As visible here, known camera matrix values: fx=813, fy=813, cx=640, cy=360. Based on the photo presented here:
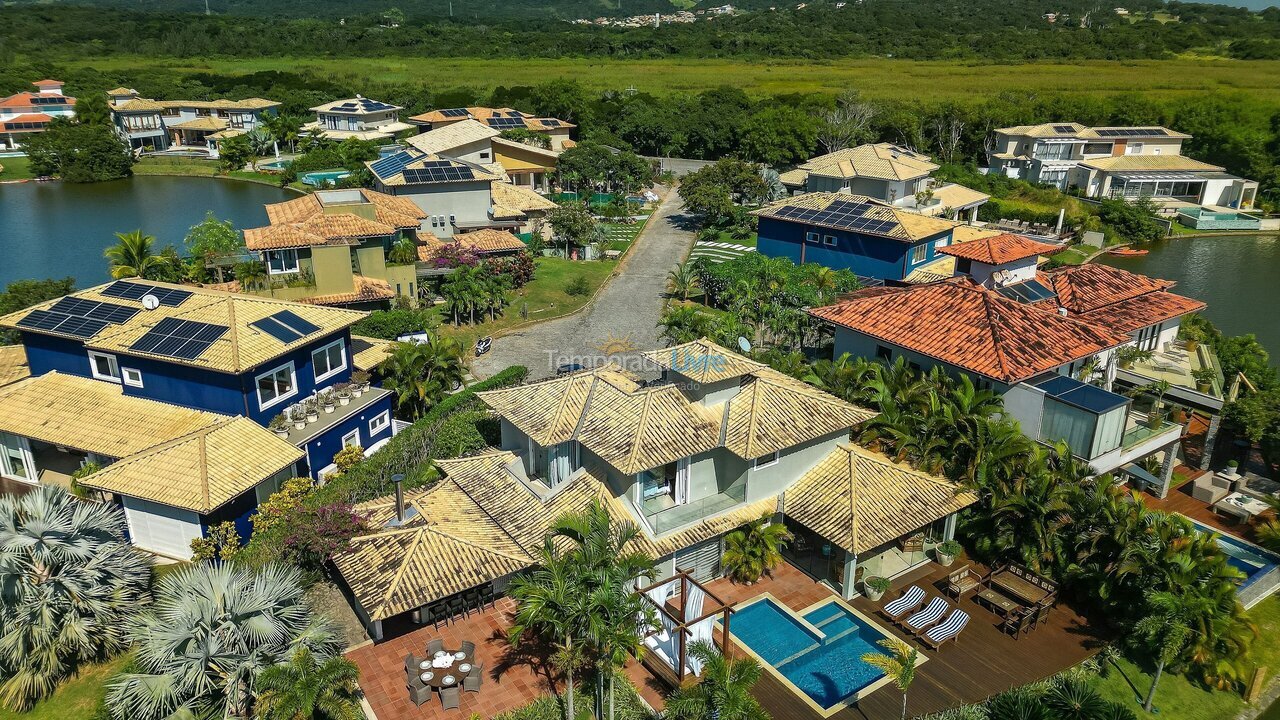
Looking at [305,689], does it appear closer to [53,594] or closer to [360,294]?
[53,594]

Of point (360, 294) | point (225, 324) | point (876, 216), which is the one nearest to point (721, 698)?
point (225, 324)

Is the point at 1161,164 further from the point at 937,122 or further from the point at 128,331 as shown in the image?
the point at 128,331

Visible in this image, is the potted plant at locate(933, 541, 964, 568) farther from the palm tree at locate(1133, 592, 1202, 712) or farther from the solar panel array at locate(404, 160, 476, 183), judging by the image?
the solar panel array at locate(404, 160, 476, 183)

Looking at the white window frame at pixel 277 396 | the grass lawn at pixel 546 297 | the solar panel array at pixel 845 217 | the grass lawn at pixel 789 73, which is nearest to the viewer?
the white window frame at pixel 277 396

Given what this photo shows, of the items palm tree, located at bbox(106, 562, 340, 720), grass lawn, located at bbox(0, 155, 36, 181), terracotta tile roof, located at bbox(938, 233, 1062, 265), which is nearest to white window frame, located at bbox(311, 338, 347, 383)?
palm tree, located at bbox(106, 562, 340, 720)

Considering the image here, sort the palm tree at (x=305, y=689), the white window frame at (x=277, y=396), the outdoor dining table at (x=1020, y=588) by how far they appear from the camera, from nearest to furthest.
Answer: the palm tree at (x=305, y=689) < the outdoor dining table at (x=1020, y=588) < the white window frame at (x=277, y=396)

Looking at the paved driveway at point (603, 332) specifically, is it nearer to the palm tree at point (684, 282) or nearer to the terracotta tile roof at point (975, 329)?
the palm tree at point (684, 282)

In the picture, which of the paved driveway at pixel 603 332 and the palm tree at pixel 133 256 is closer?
the paved driveway at pixel 603 332

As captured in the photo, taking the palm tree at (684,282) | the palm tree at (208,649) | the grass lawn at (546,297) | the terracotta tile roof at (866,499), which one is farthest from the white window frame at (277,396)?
the palm tree at (684,282)
